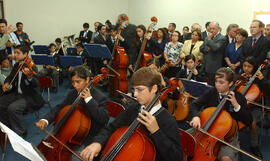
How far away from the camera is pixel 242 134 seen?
12.0 ft

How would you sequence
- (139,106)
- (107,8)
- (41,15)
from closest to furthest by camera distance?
(139,106) → (41,15) → (107,8)

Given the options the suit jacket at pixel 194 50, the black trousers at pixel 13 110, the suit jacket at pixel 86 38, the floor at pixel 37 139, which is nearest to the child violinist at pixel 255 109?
the floor at pixel 37 139

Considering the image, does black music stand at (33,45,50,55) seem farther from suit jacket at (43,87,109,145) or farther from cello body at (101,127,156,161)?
cello body at (101,127,156,161)

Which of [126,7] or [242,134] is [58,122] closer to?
[242,134]

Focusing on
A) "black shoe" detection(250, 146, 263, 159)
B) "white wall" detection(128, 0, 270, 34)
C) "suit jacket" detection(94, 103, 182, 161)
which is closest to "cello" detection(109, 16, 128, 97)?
"black shoe" detection(250, 146, 263, 159)

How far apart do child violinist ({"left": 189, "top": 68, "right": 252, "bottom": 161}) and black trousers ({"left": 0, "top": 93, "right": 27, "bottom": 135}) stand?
2.30 metres

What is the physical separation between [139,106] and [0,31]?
15.6 ft

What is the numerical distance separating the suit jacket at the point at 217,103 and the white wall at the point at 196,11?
16.4ft

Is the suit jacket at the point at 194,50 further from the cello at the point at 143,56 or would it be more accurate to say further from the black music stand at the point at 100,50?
the black music stand at the point at 100,50

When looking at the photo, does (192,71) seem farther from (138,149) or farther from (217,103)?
(138,149)

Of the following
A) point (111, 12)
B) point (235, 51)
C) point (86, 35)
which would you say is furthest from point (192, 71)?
point (111, 12)

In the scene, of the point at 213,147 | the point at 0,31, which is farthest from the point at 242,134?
the point at 0,31

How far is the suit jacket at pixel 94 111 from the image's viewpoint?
6.95ft

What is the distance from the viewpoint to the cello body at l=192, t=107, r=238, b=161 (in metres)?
1.92
